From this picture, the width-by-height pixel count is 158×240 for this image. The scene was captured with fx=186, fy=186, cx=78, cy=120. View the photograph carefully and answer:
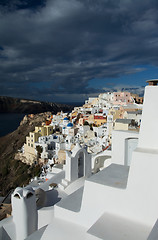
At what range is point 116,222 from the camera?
15.6 ft

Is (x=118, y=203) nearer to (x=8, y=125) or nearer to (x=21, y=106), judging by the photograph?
(x=8, y=125)

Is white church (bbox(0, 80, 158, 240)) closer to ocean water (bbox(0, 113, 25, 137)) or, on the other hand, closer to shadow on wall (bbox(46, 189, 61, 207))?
shadow on wall (bbox(46, 189, 61, 207))

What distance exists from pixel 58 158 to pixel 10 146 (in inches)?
996

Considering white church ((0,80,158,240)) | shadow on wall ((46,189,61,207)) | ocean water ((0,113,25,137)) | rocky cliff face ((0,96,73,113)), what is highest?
rocky cliff face ((0,96,73,113))

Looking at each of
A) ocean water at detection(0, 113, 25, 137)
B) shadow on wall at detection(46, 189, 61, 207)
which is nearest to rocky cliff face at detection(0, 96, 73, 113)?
ocean water at detection(0, 113, 25, 137)

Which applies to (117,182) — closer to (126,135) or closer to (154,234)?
(154,234)

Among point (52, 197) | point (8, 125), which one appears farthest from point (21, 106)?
point (52, 197)

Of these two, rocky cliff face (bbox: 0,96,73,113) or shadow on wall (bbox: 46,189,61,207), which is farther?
rocky cliff face (bbox: 0,96,73,113)

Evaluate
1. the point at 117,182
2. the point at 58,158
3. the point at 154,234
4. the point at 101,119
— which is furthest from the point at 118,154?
the point at 101,119

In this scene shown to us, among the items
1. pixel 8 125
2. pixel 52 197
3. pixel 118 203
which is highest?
pixel 118 203

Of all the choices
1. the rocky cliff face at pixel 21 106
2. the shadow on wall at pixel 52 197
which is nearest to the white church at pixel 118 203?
the shadow on wall at pixel 52 197

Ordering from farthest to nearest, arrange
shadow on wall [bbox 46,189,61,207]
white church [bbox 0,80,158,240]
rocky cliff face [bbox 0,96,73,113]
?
rocky cliff face [bbox 0,96,73,113] < shadow on wall [bbox 46,189,61,207] < white church [bbox 0,80,158,240]

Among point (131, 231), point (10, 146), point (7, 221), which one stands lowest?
point (10, 146)

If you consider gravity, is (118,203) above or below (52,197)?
above
